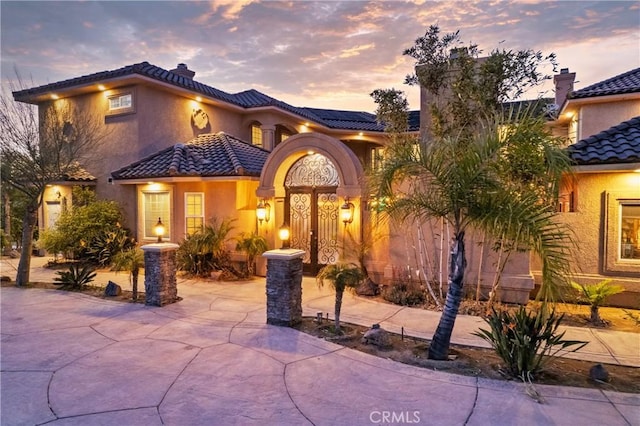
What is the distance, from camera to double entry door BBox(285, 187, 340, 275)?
12.0m

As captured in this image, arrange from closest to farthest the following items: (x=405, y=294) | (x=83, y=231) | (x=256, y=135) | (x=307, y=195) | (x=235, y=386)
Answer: (x=235, y=386), (x=405, y=294), (x=307, y=195), (x=83, y=231), (x=256, y=135)

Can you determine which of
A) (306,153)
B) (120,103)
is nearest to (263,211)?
(306,153)

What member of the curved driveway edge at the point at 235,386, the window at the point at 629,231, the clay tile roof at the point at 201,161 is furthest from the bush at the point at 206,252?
the window at the point at 629,231

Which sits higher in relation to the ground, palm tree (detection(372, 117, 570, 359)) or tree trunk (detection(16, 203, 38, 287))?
palm tree (detection(372, 117, 570, 359))

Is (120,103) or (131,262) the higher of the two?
(120,103)

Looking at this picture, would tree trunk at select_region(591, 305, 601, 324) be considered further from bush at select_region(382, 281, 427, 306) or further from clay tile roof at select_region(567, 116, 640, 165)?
bush at select_region(382, 281, 427, 306)

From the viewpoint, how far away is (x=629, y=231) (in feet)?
30.4

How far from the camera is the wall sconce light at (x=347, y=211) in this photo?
1101 cm

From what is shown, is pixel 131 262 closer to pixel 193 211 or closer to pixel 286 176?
pixel 193 211

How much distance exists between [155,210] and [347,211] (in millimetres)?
8488

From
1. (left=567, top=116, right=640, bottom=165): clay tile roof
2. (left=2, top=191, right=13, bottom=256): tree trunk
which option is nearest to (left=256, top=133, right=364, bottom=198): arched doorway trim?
(left=567, top=116, right=640, bottom=165): clay tile roof

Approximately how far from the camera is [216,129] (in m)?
18.1

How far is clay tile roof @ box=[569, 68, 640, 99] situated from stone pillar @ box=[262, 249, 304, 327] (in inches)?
417

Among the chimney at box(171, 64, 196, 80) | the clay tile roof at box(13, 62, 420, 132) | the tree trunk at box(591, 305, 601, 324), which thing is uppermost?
the chimney at box(171, 64, 196, 80)
